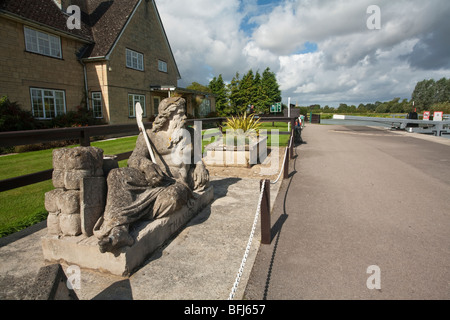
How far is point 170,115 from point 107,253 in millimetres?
2049

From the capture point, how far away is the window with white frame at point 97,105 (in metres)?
16.2

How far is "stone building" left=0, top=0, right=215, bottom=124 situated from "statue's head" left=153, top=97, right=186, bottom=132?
482 inches

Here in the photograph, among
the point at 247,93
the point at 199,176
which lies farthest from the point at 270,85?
the point at 199,176

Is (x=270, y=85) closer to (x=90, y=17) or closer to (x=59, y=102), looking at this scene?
(x=90, y=17)

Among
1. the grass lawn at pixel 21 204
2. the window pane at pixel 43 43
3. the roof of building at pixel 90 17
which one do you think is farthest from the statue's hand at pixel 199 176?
the window pane at pixel 43 43

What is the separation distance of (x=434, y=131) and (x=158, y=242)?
22664 mm

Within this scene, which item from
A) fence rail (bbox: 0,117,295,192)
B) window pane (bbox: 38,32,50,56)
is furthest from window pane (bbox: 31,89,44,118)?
fence rail (bbox: 0,117,295,192)

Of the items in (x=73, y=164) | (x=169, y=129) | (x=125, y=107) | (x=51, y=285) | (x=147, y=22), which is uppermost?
(x=147, y=22)

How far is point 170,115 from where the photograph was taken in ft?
12.6

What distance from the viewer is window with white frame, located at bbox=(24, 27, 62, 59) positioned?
507 inches

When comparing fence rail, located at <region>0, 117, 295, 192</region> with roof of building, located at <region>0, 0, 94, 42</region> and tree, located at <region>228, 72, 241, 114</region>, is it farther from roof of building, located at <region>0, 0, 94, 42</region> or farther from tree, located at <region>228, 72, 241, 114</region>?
tree, located at <region>228, 72, 241, 114</region>

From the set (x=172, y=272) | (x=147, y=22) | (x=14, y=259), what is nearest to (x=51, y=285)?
(x=172, y=272)

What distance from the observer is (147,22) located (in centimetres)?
1952
